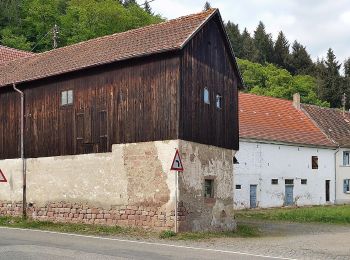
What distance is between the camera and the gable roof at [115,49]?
2014 cm

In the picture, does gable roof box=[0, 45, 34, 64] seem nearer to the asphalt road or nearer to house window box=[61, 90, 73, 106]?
house window box=[61, 90, 73, 106]

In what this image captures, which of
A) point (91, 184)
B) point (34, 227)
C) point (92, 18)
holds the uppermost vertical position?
point (92, 18)

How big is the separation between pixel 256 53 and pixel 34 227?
3437 inches

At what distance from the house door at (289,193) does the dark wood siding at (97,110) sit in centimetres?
2462

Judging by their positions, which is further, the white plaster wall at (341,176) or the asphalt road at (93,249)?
the white plaster wall at (341,176)

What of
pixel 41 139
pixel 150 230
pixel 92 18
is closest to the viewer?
pixel 150 230

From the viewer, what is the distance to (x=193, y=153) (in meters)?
20.0

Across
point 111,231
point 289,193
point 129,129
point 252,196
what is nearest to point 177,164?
point 129,129

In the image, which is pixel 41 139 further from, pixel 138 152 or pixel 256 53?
pixel 256 53

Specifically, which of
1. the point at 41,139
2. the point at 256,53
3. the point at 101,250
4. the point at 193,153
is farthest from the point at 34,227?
the point at 256,53

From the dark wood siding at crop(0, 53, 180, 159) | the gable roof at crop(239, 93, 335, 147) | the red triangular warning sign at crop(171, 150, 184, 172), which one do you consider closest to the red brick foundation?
the red triangular warning sign at crop(171, 150, 184, 172)

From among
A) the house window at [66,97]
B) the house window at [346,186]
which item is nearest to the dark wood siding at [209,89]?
the house window at [66,97]

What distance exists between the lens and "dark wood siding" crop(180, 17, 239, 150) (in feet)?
65.5

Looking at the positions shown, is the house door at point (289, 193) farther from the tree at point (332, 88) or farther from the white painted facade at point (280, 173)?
the tree at point (332, 88)
